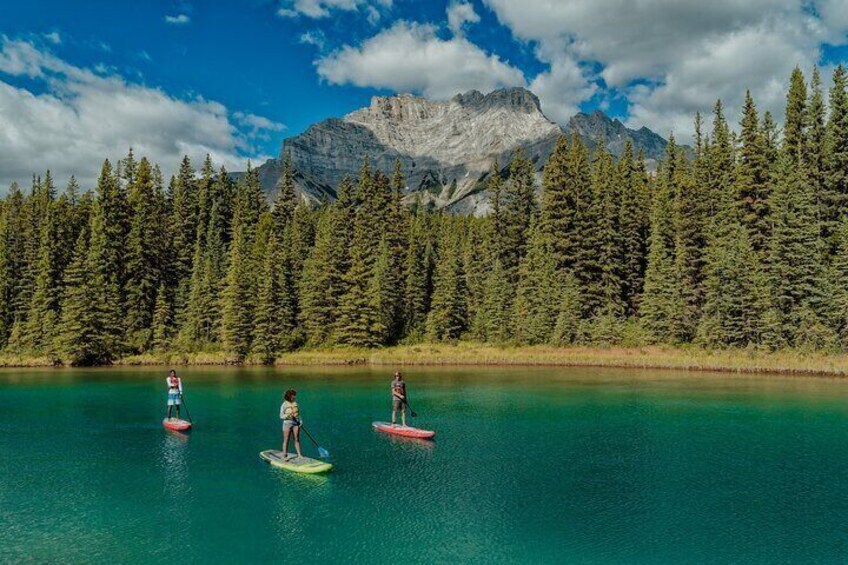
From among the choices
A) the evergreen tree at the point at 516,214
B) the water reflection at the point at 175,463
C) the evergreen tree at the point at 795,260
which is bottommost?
the water reflection at the point at 175,463

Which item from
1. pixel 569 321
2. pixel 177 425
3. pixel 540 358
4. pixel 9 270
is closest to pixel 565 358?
pixel 540 358

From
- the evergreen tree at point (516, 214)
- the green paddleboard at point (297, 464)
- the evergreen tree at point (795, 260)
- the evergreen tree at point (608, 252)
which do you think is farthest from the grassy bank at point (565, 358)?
the green paddleboard at point (297, 464)

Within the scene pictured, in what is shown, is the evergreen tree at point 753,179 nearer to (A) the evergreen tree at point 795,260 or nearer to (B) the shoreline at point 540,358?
(A) the evergreen tree at point 795,260

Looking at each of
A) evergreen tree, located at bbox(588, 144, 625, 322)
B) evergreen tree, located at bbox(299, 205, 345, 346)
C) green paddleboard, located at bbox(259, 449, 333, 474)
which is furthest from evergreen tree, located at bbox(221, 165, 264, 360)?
green paddleboard, located at bbox(259, 449, 333, 474)

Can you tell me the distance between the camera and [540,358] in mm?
71125

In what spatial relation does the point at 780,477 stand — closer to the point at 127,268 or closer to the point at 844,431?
the point at 844,431

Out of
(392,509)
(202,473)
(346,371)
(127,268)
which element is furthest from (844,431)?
(127,268)

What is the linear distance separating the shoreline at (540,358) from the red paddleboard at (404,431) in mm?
39884

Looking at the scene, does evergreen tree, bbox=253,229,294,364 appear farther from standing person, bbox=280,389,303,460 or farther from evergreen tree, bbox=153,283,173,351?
standing person, bbox=280,389,303,460

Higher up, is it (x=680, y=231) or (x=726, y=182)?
(x=726, y=182)

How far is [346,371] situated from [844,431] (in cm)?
4616

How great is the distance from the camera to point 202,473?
23.9 m

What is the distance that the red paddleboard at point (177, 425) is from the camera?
1272 inches

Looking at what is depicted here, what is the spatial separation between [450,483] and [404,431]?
858 centimetres
